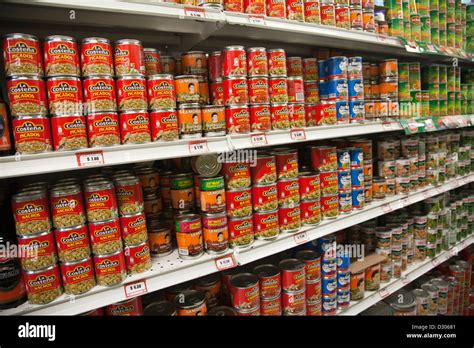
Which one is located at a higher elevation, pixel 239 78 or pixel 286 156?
pixel 239 78

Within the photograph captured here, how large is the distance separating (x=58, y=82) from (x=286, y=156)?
1.01 meters

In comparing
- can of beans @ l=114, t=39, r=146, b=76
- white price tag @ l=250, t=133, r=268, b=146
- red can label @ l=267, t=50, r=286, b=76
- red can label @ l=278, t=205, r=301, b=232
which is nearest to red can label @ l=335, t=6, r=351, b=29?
red can label @ l=267, t=50, r=286, b=76

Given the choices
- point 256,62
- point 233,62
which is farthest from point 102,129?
point 256,62

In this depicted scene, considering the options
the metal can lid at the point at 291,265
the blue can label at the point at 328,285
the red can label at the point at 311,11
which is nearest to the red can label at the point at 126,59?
the red can label at the point at 311,11

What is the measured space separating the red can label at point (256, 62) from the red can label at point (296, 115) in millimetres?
253

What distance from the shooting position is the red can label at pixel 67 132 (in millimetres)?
975

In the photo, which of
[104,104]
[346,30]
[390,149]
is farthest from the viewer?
[390,149]

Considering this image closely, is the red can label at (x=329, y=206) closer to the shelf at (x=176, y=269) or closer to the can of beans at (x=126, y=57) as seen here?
the shelf at (x=176, y=269)

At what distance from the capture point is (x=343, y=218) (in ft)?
5.73

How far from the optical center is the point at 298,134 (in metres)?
1.47
